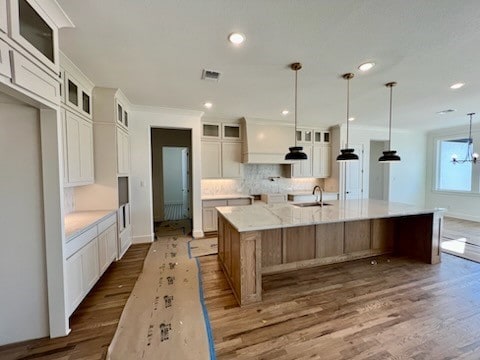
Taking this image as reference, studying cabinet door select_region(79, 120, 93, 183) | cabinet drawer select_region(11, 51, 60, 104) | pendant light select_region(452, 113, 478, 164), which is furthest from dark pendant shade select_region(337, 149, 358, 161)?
pendant light select_region(452, 113, 478, 164)

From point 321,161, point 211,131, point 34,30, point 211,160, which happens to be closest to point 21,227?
point 34,30

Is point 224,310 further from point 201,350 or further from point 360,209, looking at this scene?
point 360,209

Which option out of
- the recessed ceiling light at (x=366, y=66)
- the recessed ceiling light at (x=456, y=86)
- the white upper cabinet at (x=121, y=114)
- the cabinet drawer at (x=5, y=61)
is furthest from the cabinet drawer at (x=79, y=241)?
the recessed ceiling light at (x=456, y=86)

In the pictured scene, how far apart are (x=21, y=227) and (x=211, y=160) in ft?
11.7

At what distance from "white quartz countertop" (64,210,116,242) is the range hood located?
10.2 ft

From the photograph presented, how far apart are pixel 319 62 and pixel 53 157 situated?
112 inches

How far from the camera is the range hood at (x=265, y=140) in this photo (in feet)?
16.7

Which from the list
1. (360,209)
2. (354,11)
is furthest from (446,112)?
(354,11)

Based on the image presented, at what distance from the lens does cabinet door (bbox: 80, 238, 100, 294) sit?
231 cm

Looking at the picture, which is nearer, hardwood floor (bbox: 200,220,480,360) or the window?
hardwood floor (bbox: 200,220,480,360)

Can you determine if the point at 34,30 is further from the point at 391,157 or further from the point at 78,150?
the point at 391,157

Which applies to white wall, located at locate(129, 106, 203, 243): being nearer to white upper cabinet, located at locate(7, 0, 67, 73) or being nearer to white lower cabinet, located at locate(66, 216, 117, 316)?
white lower cabinet, located at locate(66, 216, 117, 316)

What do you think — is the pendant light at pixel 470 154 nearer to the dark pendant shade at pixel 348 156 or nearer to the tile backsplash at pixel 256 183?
the tile backsplash at pixel 256 183

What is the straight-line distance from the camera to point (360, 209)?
9.97 feet
